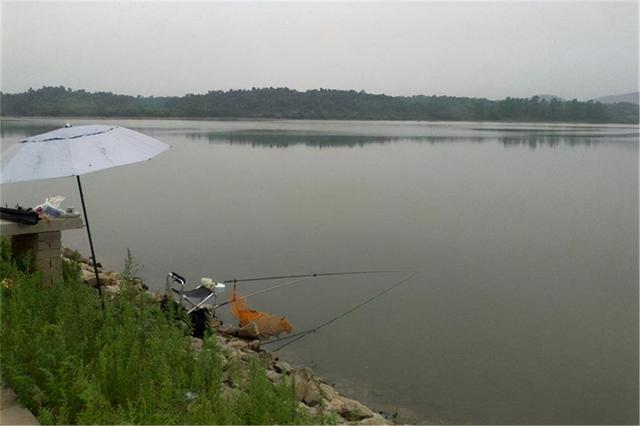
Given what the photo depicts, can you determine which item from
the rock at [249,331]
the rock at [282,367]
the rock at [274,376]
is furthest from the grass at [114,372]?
the rock at [249,331]

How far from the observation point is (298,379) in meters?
4.97

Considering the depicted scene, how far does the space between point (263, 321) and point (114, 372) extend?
342 cm

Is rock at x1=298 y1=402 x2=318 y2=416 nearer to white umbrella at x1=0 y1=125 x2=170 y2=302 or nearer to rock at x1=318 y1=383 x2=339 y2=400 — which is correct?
rock at x1=318 y1=383 x2=339 y2=400

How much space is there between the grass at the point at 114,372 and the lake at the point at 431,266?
216 cm

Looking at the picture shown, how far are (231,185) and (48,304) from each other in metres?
14.6

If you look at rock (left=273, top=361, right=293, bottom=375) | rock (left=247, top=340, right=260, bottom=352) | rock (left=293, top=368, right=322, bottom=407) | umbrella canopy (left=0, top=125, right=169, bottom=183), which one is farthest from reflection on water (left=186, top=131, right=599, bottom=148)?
rock (left=293, top=368, right=322, bottom=407)

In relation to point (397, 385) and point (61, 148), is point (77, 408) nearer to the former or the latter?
point (61, 148)

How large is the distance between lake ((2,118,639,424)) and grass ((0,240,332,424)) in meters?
2.16

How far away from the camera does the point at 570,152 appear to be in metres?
32.6

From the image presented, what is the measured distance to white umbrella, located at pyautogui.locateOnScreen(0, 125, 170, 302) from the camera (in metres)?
4.10

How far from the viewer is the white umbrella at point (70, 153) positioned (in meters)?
4.10

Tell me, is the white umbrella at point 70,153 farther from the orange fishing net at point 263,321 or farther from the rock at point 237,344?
the orange fishing net at point 263,321

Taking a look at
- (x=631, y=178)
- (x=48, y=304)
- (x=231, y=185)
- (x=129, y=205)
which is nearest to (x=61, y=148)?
(x=48, y=304)

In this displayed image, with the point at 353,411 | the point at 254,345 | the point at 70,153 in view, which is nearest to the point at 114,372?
the point at 70,153
